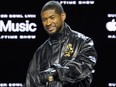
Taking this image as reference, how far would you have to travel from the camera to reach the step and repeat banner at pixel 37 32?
20.0 ft

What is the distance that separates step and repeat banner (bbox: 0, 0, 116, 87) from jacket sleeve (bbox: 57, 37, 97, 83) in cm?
255

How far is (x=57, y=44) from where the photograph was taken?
3596 mm

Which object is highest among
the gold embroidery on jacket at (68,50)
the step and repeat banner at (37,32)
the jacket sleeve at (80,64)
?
the gold embroidery on jacket at (68,50)

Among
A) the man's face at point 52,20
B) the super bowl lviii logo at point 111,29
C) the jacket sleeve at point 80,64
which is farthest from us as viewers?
the super bowl lviii logo at point 111,29

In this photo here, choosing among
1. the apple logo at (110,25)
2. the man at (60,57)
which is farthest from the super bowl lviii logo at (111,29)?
the man at (60,57)

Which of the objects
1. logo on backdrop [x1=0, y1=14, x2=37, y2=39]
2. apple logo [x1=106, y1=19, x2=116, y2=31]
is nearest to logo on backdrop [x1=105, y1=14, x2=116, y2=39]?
apple logo [x1=106, y1=19, x2=116, y2=31]

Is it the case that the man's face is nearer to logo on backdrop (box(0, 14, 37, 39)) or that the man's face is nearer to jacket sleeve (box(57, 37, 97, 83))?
jacket sleeve (box(57, 37, 97, 83))

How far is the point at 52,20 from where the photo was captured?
354 cm

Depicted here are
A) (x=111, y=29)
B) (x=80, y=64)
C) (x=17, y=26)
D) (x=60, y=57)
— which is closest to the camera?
(x=80, y=64)

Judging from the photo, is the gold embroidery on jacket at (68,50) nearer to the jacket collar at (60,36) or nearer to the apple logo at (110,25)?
the jacket collar at (60,36)

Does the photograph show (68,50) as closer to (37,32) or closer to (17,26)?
(37,32)

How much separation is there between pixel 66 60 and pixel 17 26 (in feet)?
9.09

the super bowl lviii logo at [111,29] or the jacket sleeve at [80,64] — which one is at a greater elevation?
the jacket sleeve at [80,64]

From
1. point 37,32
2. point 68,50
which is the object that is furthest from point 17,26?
point 68,50
